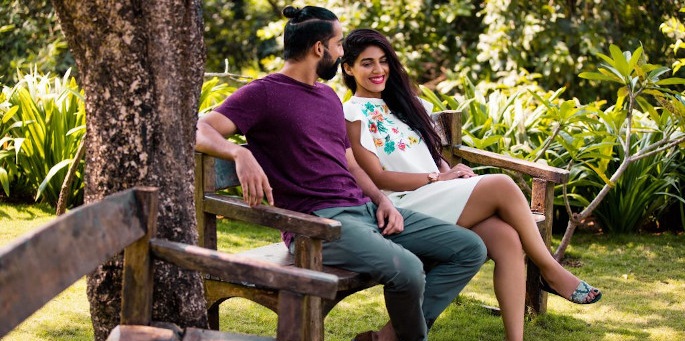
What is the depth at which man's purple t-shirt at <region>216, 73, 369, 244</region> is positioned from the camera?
129 inches

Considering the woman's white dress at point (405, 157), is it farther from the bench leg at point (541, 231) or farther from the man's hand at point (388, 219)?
the bench leg at point (541, 231)

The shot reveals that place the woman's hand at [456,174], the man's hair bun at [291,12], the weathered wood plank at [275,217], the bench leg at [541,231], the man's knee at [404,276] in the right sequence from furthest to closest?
the bench leg at [541,231]
the woman's hand at [456,174]
the man's hair bun at [291,12]
the man's knee at [404,276]
the weathered wood plank at [275,217]

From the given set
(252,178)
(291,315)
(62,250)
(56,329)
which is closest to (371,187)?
(252,178)

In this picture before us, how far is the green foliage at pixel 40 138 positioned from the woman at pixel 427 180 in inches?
91.8

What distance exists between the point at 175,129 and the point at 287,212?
49cm

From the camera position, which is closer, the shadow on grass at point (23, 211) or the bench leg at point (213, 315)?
the bench leg at point (213, 315)

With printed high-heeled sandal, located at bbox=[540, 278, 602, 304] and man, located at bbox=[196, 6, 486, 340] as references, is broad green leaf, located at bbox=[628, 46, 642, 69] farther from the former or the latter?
man, located at bbox=[196, 6, 486, 340]

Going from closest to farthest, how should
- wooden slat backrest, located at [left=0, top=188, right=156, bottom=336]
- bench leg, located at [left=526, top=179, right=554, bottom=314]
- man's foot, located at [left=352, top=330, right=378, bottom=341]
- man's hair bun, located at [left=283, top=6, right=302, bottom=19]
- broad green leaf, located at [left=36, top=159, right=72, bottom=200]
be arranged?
wooden slat backrest, located at [left=0, top=188, right=156, bottom=336]
man's foot, located at [left=352, top=330, right=378, bottom=341]
man's hair bun, located at [left=283, top=6, right=302, bottom=19]
bench leg, located at [left=526, top=179, right=554, bottom=314]
broad green leaf, located at [left=36, top=159, right=72, bottom=200]

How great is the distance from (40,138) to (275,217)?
3193mm

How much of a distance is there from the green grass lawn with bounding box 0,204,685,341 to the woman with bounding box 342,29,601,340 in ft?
1.53

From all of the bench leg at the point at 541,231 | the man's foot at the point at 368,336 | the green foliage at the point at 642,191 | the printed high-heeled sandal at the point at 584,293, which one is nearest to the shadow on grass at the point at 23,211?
the man's foot at the point at 368,336

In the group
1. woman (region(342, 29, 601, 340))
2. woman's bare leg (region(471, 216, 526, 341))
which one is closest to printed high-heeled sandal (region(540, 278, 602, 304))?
woman (region(342, 29, 601, 340))

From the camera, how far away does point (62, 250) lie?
2.05m

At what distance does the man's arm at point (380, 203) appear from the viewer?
135 inches
